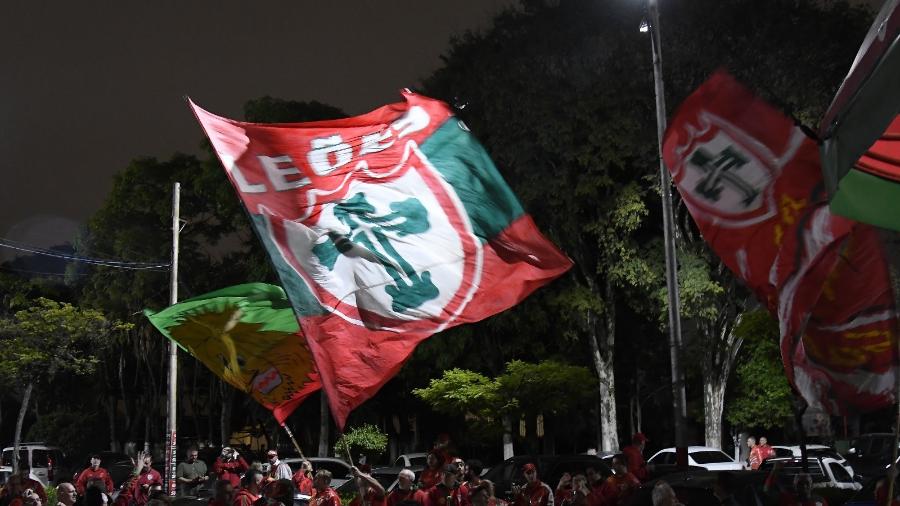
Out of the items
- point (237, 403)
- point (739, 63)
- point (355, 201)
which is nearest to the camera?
point (355, 201)

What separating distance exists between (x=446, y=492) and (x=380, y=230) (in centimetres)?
310

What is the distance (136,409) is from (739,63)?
36.6m

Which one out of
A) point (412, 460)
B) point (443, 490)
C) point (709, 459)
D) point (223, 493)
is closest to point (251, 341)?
point (443, 490)

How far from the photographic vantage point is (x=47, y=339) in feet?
130

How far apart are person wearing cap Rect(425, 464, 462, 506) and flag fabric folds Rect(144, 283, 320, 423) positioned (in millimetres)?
1730

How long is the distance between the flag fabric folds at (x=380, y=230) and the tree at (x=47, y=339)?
31.3 metres

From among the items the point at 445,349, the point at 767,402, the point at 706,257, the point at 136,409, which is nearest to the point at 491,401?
the point at 445,349

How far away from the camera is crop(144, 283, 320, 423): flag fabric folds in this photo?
11898 millimetres

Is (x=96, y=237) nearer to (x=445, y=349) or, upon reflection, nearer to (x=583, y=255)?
(x=445, y=349)

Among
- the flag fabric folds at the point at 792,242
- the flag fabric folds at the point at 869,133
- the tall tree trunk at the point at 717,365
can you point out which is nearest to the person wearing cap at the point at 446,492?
the flag fabric folds at the point at 792,242

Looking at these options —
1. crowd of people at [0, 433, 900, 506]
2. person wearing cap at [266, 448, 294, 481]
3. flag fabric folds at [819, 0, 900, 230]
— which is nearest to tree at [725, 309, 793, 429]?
person wearing cap at [266, 448, 294, 481]

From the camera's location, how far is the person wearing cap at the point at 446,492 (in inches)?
441

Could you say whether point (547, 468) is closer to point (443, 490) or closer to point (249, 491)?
point (443, 490)

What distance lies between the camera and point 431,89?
3431 cm
